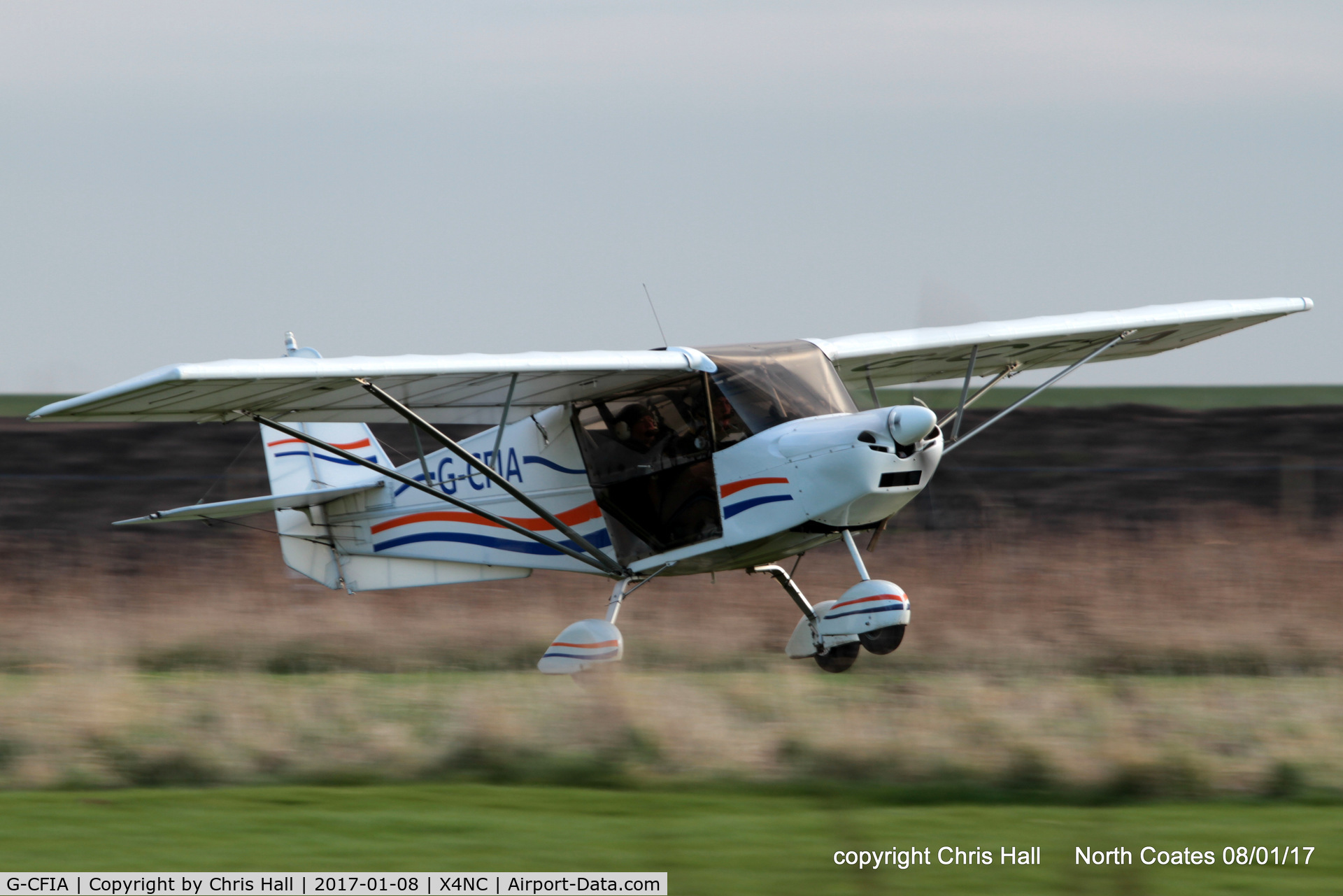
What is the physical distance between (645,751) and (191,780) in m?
2.63

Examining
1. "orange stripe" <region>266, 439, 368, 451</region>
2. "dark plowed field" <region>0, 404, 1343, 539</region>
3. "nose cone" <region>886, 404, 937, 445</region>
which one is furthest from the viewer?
"dark plowed field" <region>0, 404, 1343, 539</region>

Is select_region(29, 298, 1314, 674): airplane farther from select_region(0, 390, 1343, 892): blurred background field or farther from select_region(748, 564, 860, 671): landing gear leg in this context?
select_region(0, 390, 1343, 892): blurred background field

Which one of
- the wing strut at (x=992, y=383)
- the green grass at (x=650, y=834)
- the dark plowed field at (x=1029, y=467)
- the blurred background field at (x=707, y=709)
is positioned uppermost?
the dark plowed field at (x=1029, y=467)

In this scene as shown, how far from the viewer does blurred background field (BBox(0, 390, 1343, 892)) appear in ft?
22.1

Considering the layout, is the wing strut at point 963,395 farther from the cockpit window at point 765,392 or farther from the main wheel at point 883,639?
the main wheel at point 883,639

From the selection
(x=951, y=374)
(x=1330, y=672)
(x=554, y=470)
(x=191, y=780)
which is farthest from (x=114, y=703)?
(x=1330, y=672)

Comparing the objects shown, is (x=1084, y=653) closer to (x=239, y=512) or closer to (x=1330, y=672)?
(x=1330, y=672)

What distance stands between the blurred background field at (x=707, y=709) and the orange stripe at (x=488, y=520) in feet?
4.24

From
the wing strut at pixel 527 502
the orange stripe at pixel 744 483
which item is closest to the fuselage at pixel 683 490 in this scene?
the orange stripe at pixel 744 483

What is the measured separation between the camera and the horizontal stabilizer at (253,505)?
11250 mm
